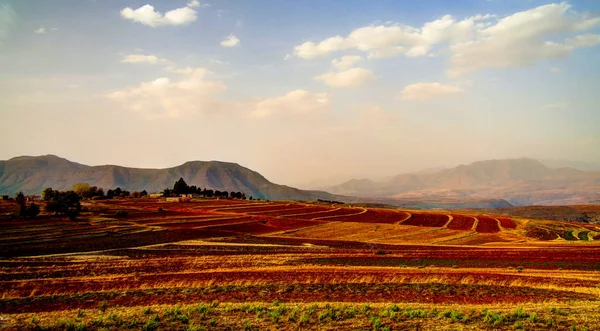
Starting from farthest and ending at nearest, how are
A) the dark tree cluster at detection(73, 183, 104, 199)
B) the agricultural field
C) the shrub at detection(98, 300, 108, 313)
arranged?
1. the dark tree cluster at detection(73, 183, 104, 199)
2. the shrub at detection(98, 300, 108, 313)
3. the agricultural field

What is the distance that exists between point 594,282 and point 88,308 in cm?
3293

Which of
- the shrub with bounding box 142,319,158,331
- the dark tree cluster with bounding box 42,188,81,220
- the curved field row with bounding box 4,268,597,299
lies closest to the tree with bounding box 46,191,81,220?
the dark tree cluster with bounding box 42,188,81,220

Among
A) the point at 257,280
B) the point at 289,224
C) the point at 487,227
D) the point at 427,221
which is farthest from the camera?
the point at 427,221

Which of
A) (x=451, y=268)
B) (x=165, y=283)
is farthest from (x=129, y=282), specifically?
(x=451, y=268)

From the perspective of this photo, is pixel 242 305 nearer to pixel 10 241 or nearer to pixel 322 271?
pixel 322 271

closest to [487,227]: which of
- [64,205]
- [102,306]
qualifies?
[102,306]

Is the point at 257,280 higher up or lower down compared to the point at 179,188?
lower down

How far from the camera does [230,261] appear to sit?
35.1 metres

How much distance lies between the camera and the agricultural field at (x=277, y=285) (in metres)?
Result: 16.0

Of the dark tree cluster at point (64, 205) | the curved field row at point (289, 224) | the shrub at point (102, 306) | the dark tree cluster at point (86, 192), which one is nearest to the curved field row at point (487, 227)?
the curved field row at point (289, 224)

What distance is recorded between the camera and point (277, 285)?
24703 mm

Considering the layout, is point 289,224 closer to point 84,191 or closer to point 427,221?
point 427,221

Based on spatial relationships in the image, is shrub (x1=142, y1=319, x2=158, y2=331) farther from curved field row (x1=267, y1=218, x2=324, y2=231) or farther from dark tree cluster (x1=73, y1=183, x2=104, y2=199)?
dark tree cluster (x1=73, y1=183, x2=104, y2=199)

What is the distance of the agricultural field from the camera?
1596cm
